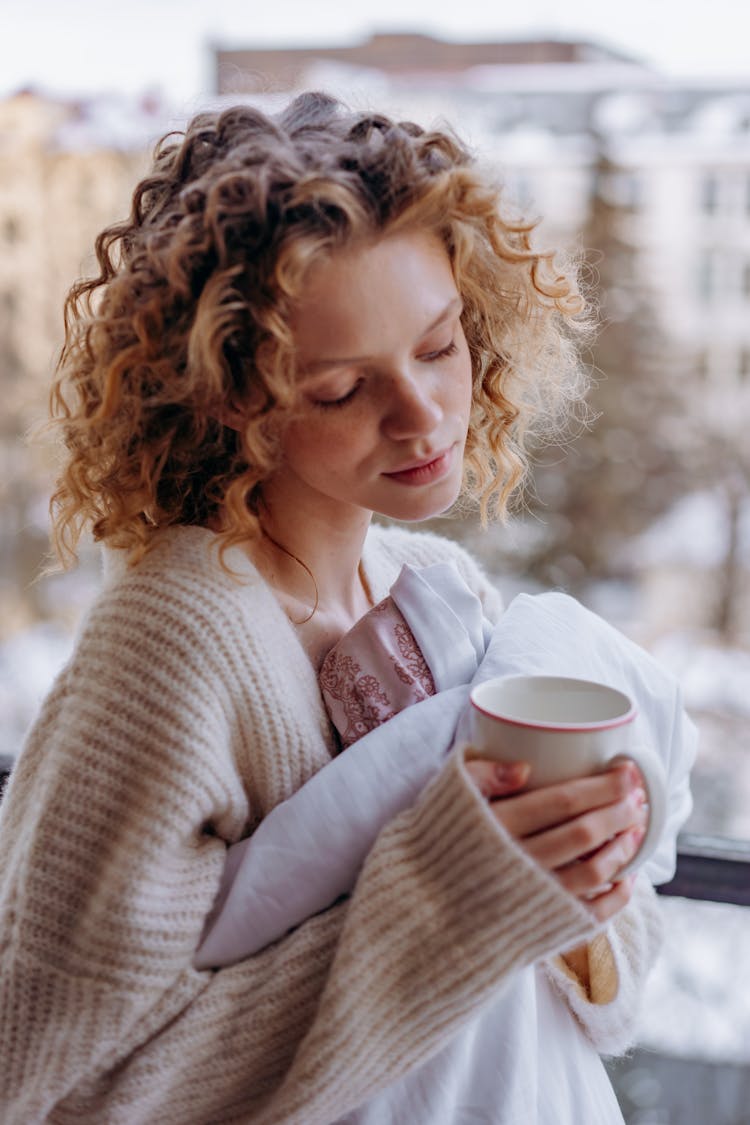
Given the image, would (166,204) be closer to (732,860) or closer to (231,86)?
(231,86)

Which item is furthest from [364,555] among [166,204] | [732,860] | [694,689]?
[694,689]

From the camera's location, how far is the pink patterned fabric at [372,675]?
0.80 metres

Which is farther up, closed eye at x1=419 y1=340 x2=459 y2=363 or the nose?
closed eye at x1=419 y1=340 x2=459 y2=363

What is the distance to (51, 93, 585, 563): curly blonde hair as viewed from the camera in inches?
28.8

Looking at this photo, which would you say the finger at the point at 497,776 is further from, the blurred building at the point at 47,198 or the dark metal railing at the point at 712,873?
the blurred building at the point at 47,198

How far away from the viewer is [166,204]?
81cm

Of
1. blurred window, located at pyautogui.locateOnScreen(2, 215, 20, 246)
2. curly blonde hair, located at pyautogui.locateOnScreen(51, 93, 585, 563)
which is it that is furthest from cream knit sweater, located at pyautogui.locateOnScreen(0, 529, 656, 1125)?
blurred window, located at pyautogui.locateOnScreen(2, 215, 20, 246)

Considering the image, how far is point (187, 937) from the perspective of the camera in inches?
28.6

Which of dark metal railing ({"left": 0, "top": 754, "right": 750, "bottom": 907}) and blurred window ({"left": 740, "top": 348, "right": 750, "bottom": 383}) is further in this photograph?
blurred window ({"left": 740, "top": 348, "right": 750, "bottom": 383})

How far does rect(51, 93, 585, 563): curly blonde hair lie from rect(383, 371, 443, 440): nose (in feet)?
0.24

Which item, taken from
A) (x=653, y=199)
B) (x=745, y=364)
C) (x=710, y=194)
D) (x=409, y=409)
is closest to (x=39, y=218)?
(x=653, y=199)

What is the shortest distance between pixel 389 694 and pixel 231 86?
0.77 metres

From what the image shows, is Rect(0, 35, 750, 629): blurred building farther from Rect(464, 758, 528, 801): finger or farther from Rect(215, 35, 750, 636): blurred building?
Rect(464, 758, 528, 801): finger

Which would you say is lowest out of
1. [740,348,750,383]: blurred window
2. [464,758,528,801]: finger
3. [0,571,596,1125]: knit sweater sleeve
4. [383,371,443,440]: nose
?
[740,348,750,383]: blurred window
